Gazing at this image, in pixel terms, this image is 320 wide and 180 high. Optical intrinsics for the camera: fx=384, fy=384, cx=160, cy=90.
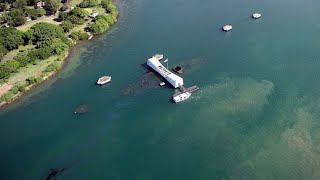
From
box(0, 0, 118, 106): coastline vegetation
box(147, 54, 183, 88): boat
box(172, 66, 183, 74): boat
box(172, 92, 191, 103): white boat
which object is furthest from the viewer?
box(0, 0, 118, 106): coastline vegetation

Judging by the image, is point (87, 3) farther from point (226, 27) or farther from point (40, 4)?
point (226, 27)

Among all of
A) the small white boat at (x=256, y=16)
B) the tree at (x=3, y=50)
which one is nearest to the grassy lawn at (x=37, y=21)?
the tree at (x=3, y=50)

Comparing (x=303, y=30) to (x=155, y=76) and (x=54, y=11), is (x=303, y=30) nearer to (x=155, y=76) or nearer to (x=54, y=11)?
(x=155, y=76)

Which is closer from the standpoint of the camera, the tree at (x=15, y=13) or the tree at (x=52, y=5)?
the tree at (x=15, y=13)

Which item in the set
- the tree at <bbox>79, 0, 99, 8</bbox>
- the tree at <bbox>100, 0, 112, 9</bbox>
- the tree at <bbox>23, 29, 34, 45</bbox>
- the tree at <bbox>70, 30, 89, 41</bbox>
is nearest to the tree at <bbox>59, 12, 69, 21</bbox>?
the tree at <bbox>70, 30, 89, 41</bbox>

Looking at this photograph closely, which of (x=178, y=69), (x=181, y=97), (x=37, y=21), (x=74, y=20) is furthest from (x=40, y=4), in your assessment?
(x=181, y=97)

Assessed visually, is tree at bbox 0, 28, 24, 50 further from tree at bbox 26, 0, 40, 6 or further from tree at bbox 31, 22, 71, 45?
tree at bbox 26, 0, 40, 6

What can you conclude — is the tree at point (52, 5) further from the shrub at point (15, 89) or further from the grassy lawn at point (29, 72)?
the shrub at point (15, 89)

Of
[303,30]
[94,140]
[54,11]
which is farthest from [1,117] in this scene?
[303,30]
